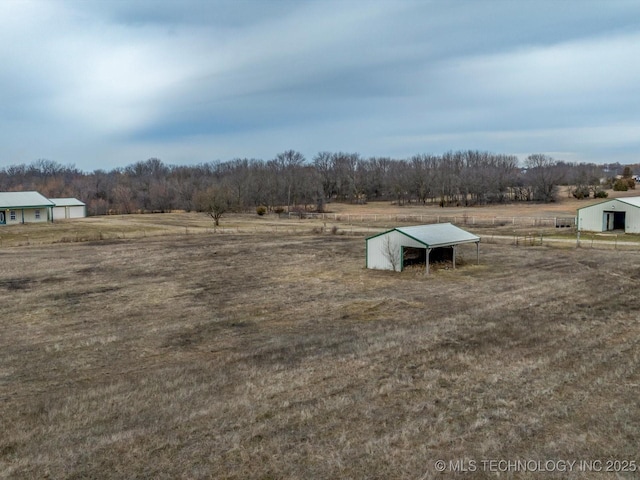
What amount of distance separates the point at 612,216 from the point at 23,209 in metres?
58.2

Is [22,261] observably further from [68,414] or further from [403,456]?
[403,456]

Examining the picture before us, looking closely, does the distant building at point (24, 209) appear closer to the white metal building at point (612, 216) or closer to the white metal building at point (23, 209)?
the white metal building at point (23, 209)

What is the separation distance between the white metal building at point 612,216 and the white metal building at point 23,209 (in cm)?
5542

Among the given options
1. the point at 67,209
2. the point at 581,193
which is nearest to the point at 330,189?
the point at 581,193

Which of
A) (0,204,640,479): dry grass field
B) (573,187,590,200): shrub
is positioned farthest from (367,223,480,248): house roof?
(573,187,590,200): shrub

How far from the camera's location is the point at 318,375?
11266 millimetres

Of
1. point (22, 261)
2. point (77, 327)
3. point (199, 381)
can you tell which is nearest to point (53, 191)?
point (22, 261)

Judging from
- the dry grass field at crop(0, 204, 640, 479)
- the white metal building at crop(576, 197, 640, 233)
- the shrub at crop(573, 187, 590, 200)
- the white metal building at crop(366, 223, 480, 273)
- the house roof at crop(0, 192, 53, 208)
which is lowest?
the dry grass field at crop(0, 204, 640, 479)

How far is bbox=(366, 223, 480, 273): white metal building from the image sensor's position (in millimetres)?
24922

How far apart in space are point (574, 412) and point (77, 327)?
13.9 meters

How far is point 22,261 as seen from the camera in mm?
30859

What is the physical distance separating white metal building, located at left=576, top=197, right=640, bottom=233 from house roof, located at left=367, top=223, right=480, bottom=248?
743 inches

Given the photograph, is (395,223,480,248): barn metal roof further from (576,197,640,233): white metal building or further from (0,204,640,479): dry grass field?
(576,197,640,233): white metal building

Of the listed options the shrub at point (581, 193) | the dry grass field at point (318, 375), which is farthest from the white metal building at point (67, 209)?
the shrub at point (581, 193)
